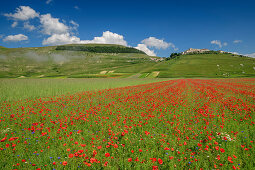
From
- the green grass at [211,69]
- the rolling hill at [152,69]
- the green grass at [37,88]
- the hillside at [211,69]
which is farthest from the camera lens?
the rolling hill at [152,69]

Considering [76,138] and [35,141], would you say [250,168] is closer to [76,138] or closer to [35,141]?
[76,138]

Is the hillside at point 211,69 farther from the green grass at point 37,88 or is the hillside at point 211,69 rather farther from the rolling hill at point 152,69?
the green grass at point 37,88

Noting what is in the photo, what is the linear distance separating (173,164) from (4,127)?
7331 millimetres

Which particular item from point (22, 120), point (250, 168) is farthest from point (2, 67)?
point (250, 168)

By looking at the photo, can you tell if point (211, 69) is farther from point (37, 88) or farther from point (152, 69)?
point (37, 88)

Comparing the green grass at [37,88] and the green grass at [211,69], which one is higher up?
the green grass at [211,69]

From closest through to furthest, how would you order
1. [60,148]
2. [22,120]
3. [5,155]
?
[5,155] → [60,148] → [22,120]

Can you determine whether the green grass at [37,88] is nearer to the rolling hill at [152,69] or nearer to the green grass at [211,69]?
the rolling hill at [152,69]

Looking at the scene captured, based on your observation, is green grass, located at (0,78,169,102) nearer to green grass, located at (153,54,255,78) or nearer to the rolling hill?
the rolling hill

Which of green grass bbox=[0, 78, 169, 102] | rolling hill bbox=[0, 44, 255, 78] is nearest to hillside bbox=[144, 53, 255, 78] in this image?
rolling hill bbox=[0, 44, 255, 78]

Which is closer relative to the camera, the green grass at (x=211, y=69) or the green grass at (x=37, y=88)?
the green grass at (x=37, y=88)

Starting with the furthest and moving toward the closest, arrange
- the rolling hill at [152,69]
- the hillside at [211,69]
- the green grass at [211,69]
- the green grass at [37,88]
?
1. the rolling hill at [152,69]
2. the green grass at [211,69]
3. the hillside at [211,69]
4. the green grass at [37,88]

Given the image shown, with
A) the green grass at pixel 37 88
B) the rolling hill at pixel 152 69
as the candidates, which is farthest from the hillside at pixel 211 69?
the green grass at pixel 37 88

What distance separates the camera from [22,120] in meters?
6.67
